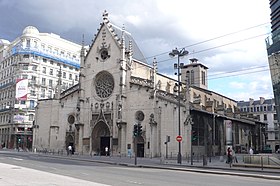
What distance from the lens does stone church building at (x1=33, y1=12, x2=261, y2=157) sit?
4519cm

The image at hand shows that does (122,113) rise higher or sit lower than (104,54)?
lower

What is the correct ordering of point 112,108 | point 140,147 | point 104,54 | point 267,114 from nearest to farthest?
point 140,147
point 112,108
point 104,54
point 267,114

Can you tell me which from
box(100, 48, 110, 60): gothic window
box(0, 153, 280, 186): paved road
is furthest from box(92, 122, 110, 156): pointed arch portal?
box(0, 153, 280, 186): paved road

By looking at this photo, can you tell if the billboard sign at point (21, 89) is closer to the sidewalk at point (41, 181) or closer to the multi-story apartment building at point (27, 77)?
the multi-story apartment building at point (27, 77)

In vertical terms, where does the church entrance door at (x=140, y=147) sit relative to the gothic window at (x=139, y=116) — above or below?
below

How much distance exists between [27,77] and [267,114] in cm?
7164

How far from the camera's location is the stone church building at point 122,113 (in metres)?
45.2

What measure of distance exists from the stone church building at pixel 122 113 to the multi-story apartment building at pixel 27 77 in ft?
51.0

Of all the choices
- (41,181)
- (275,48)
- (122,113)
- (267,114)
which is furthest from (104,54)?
(267,114)

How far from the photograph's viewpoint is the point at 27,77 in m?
77.1

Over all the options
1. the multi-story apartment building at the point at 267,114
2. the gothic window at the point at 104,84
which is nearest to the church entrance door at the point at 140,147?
the gothic window at the point at 104,84

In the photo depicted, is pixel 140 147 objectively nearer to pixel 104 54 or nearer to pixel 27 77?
pixel 104 54

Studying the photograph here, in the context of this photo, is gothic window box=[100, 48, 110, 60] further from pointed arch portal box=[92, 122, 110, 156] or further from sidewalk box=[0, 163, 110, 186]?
sidewalk box=[0, 163, 110, 186]

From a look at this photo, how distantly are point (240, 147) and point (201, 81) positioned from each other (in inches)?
818
